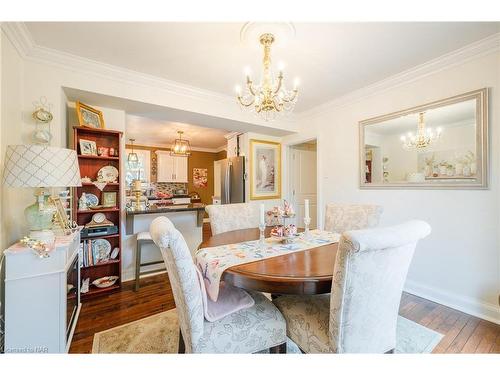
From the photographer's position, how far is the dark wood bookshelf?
91.5 inches

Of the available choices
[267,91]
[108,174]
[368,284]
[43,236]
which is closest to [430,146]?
[267,91]

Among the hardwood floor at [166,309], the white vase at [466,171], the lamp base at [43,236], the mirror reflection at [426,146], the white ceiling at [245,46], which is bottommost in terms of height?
the hardwood floor at [166,309]

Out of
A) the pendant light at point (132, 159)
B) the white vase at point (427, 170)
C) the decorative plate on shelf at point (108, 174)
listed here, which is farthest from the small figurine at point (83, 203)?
the white vase at point (427, 170)

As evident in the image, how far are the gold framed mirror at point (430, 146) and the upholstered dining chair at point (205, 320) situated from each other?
2108mm

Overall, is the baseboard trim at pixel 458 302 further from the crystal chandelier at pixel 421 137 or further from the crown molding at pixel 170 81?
the crown molding at pixel 170 81

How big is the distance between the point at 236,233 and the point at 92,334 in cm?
133

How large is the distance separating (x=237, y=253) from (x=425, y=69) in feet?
8.47

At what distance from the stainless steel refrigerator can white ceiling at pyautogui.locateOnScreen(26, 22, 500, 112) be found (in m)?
1.64

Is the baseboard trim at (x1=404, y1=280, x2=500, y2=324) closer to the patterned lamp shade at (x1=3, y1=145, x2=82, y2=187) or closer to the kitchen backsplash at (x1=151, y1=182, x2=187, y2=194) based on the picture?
the patterned lamp shade at (x1=3, y1=145, x2=82, y2=187)

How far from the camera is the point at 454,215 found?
207 centimetres

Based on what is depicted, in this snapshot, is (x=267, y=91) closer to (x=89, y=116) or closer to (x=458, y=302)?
(x=89, y=116)

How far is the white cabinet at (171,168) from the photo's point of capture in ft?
19.8
